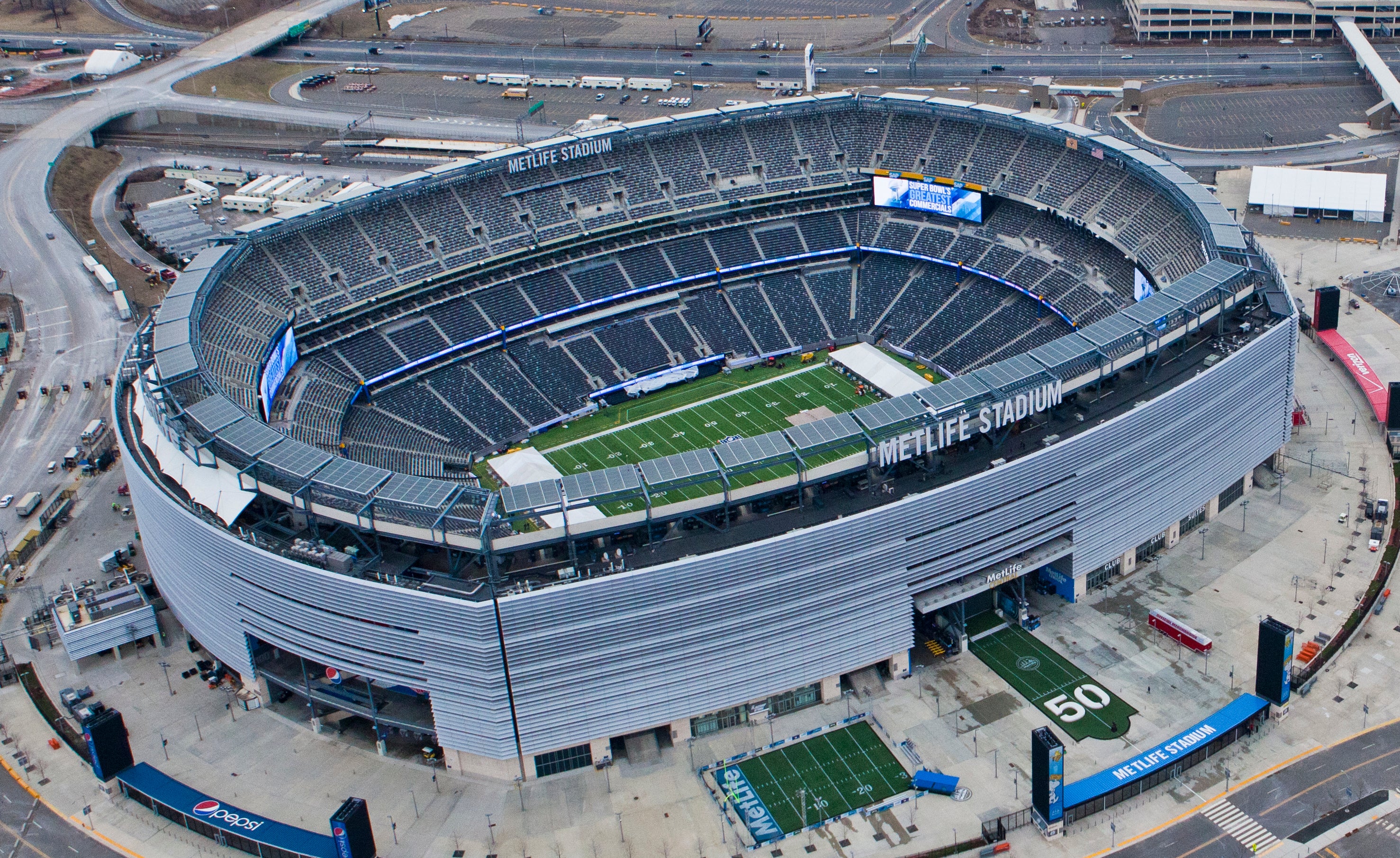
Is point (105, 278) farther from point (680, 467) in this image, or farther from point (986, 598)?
point (986, 598)

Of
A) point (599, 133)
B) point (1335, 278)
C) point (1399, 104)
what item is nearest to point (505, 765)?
point (599, 133)

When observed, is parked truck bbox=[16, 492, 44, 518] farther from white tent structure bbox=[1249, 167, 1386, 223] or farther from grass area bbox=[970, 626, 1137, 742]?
white tent structure bbox=[1249, 167, 1386, 223]

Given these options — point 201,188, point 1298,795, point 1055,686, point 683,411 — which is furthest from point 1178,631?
point 201,188

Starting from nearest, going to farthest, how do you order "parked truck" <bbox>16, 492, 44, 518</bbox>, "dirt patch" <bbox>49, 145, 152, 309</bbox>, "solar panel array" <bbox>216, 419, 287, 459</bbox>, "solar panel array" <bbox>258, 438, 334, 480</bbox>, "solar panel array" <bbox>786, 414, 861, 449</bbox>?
"solar panel array" <bbox>786, 414, 861, 449</bbox> < "solar panel array" <bbox>258, 438, 334, 480</bbox> < "solar panel array" <bbox>216, 419, 287, 459</bbox> < "parked truck" <bbox>16, 492, 44, 518</bbox> < "dirt patch" <bbox>49, 145, 152, 309</bbox>

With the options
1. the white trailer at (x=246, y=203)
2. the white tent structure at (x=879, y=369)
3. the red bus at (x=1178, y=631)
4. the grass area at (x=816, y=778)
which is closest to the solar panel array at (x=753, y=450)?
the grass area at (x=816, y=778)

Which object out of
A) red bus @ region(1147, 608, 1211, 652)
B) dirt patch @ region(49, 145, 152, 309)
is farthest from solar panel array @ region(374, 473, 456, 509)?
dirt patch @ region(49, 145, 152, 309)
